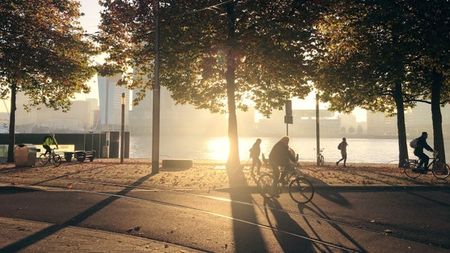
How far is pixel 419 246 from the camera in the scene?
7.45 m

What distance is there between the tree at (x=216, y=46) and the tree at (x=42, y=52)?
232 cm

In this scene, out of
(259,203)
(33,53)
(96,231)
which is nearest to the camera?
(96,231)

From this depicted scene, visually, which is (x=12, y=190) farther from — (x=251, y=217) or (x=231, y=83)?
(x=231, y=83)

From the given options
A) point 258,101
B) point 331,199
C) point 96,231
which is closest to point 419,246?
point 331,199

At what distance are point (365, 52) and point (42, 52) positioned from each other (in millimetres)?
18125

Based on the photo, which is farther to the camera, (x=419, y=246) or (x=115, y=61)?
(x=115, y=61)

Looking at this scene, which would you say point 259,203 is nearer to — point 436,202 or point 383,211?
point 383,211

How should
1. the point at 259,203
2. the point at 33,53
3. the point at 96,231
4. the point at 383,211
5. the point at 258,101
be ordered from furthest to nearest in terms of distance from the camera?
the point at 258,101 < the point at 33,53 < the point at 259,203 < the point at 383,211 < the point at 96,231

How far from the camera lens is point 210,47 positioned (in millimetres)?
22219

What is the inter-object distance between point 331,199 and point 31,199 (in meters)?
8.54

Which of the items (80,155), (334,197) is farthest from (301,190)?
(80,155)

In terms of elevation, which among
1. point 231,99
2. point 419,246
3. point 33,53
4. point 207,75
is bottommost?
point 419,246

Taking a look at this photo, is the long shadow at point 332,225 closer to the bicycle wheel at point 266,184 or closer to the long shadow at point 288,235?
the long shadow at point 288,235

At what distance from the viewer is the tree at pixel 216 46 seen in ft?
70.1
